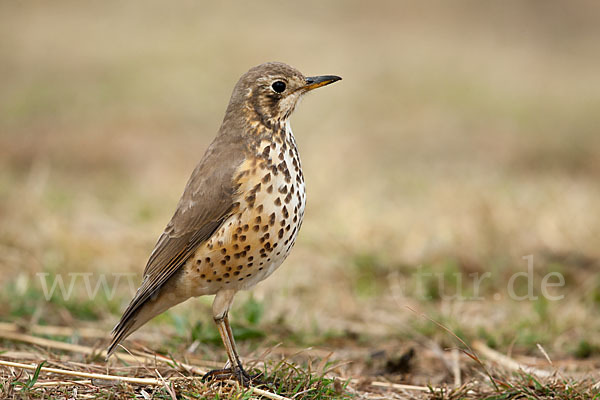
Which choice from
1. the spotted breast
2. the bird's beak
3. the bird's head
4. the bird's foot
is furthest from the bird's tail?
the bird's beak

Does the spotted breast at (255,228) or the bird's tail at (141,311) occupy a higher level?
the spotted breast at (255,228)

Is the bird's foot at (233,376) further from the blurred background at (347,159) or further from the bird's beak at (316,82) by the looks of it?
the bird's beak at (316,82)

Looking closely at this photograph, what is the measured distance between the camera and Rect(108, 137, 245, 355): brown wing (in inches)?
165

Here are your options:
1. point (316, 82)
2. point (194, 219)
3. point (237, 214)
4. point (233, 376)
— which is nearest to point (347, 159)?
point (316, 82)

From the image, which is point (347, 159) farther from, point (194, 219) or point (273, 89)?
point (194, 219)

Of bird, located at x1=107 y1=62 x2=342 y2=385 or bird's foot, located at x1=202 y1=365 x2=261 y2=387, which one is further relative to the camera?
bird, located at x1=107 y1=62 x2=342 y2=385

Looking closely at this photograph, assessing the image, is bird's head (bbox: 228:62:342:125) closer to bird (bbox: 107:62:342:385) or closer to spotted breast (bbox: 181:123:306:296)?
bird (bbox: 107:62:342:385)

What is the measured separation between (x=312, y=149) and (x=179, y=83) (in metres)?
4.59

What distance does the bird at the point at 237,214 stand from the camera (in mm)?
4102

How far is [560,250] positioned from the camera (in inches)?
273

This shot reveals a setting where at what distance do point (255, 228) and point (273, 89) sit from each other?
2.93ft

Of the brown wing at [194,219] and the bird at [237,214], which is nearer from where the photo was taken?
the bird at [237,214]

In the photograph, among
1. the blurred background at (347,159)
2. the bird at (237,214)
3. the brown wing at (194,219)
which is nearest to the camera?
the bird at (237,214)

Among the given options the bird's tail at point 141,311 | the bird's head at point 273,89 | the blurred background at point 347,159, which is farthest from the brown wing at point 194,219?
the blurred background at point 347,159
